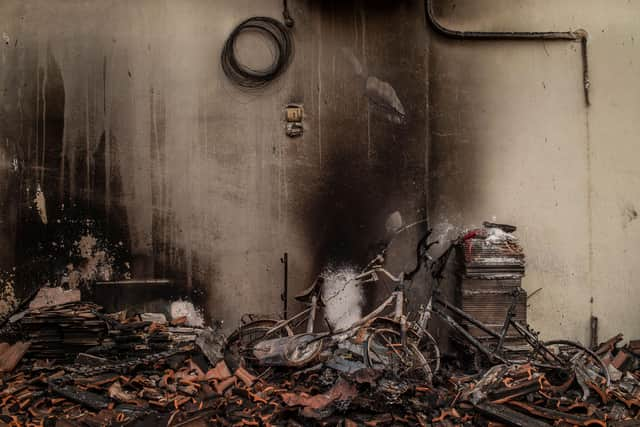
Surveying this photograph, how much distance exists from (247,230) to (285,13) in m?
3.26

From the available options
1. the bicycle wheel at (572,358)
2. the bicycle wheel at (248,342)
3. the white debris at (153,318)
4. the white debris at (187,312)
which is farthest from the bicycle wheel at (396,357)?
the white debris at (153,318)

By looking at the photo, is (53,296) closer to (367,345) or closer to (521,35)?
(367,345)

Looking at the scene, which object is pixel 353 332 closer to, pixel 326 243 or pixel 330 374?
pixel 330 374

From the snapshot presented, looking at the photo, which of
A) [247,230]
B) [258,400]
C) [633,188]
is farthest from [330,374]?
[633,188]

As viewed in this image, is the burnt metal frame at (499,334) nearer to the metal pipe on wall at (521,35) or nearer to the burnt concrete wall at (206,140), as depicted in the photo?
the burnt concrete wall at (206,140)

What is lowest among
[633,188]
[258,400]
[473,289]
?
[258,400]

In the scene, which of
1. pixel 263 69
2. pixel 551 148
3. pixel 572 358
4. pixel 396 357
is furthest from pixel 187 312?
pixel 551 148

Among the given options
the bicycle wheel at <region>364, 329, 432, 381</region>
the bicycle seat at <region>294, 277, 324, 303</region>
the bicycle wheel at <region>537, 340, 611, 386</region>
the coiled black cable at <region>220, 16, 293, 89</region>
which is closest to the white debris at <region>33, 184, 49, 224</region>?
the coiled black cable at <region>220, 16, 293, 89</region>

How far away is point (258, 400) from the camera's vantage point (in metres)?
4.54

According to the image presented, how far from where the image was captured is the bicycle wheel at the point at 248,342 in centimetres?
519

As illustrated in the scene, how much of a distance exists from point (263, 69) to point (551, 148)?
456 centimetres

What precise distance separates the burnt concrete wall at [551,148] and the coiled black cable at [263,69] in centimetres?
228

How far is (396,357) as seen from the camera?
4.99 m

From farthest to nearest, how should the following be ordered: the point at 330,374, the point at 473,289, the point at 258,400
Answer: the point at 473,289
the point at 330,374
the point at 258,400
